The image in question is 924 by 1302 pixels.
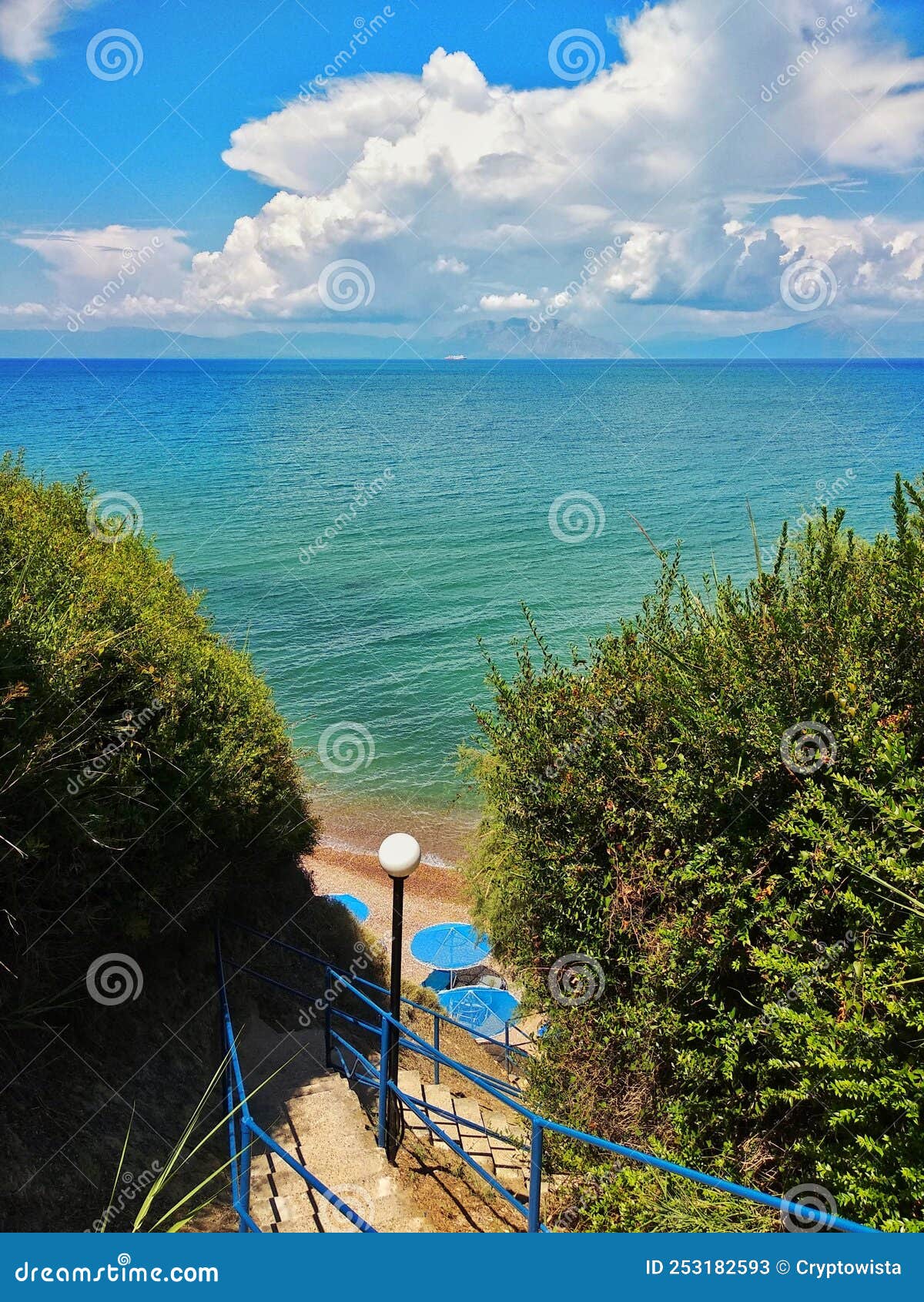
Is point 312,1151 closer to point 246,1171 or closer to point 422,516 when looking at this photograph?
point 246,1171

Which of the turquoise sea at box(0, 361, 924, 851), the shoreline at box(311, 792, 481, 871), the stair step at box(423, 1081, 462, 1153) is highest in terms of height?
the turquoise sea at box(0, 361, 924, 851)

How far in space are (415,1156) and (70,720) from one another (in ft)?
15.3

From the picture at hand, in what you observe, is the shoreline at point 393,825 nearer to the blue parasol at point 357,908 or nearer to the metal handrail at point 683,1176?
the blue parasol at point 357,908

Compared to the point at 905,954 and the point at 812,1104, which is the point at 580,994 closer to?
the point at 812,1104

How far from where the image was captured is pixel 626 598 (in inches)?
1542

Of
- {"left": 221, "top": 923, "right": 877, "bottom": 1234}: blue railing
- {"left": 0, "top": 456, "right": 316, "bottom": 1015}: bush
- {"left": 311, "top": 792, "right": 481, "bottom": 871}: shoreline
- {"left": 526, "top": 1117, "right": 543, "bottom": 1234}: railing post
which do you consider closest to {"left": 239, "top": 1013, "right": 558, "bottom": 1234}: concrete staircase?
{"left": 221, "top": 923, "right": 877, "bottom": 1234}: blue railing

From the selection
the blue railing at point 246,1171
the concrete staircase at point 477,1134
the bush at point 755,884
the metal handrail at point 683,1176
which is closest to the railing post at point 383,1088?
the concrete staircase at point 477,1134

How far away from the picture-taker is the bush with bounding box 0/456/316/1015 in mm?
6219

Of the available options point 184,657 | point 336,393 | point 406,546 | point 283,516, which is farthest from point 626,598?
point 336,393

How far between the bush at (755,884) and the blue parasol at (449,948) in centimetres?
730

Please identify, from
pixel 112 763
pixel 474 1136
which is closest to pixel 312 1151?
pixel 474 1136

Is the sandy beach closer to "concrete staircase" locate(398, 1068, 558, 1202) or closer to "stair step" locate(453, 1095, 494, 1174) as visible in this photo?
"stair step" locate(453, 1095, 494, 1174)

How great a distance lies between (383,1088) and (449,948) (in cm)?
928

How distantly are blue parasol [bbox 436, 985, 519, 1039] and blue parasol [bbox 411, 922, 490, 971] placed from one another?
50cm
